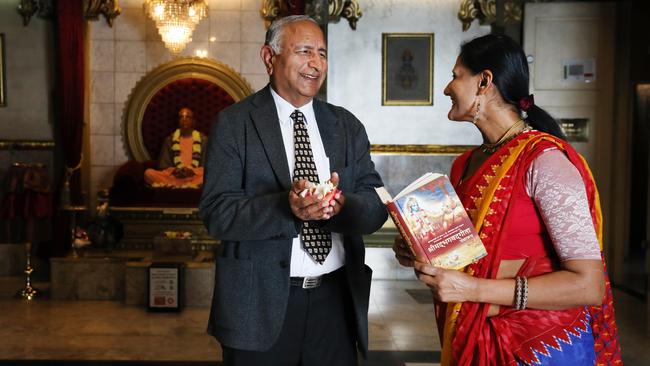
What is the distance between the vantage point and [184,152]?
A: 27.6 ft

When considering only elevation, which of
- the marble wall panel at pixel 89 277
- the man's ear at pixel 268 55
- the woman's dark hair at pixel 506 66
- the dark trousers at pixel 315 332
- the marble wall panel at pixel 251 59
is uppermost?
the marble wall panel at pixel 251 59

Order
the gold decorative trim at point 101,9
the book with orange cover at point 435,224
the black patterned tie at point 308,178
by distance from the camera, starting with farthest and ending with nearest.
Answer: the gold decorative trim at point 101,9 < the black patterned tie at point 308,178 < the book with orange cover at point 435,224

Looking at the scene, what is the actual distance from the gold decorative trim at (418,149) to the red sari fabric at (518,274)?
5.80m

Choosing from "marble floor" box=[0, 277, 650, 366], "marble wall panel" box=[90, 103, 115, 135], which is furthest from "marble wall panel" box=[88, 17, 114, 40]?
"marble floor" box=[0, 277, 650, 366]

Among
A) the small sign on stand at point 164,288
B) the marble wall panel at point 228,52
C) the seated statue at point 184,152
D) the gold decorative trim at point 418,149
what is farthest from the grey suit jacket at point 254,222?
the marble wall panel at point 228,52

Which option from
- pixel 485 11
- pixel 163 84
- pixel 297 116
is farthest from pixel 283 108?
pixel 163 84

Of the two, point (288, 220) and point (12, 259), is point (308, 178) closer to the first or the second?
point (288, 220)

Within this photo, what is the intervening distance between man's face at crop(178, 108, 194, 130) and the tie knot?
6439 millimetres

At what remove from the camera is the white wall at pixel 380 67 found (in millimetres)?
7562

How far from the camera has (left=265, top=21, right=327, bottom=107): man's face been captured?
2109 mm

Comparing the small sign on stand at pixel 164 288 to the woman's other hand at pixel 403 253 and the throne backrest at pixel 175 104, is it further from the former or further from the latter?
→ the woman's other hand at pixel 403 253

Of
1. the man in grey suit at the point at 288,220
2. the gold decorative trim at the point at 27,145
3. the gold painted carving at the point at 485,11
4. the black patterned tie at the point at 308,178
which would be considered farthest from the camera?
the gold decorative trim at the point at 27,145

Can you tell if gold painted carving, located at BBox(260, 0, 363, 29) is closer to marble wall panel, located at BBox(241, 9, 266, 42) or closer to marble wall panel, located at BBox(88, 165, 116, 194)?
marble wall panel, located at BBox(241, 9, 266, 42)

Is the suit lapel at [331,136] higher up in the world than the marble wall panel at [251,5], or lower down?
lower down
